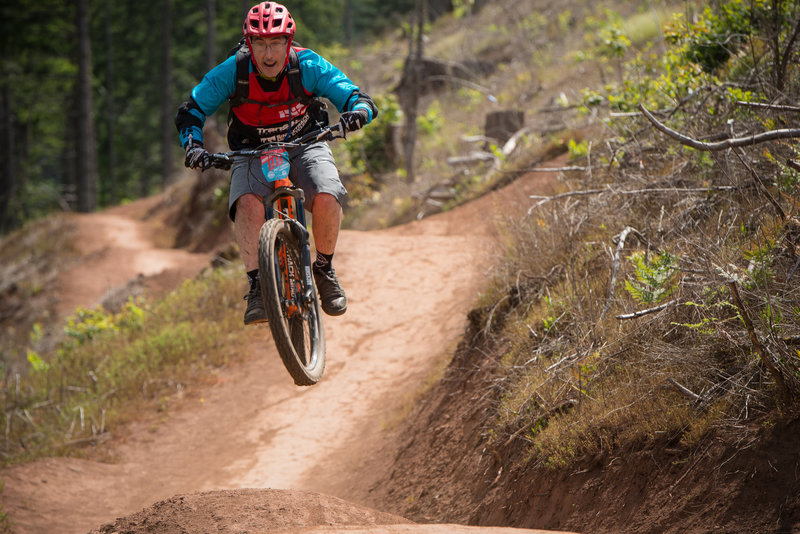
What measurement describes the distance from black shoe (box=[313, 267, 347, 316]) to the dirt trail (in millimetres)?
1396

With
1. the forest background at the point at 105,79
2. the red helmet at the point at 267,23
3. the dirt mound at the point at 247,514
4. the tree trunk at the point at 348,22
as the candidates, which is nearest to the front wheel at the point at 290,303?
the dirt mound at the point at 247,514

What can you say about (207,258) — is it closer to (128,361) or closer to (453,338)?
(128,361)

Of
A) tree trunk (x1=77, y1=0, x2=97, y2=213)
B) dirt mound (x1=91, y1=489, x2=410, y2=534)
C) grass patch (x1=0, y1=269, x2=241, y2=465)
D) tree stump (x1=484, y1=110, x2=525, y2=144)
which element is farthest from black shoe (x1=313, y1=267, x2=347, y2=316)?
tree trunk (x1=77, y1=0, x2=97, y2=213)

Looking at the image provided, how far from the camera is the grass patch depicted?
9.75m

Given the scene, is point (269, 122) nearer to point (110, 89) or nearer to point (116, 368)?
point (116, 368)

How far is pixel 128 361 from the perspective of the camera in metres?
11.0

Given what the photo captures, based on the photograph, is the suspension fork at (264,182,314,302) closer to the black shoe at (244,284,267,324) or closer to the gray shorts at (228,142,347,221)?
the gray shorts at (228,142,347,221)

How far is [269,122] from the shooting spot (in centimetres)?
535

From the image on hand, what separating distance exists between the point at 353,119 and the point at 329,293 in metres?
1.36

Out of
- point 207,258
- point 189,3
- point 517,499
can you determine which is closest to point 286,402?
point 517,499

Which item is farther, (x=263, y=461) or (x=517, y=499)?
(x=263, y=461)

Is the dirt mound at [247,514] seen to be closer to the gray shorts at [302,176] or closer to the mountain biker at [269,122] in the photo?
the mountain biker at [269,122]

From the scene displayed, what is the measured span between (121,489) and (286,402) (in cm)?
220

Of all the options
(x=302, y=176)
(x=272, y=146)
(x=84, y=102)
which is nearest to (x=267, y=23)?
(x=272, y=146)
